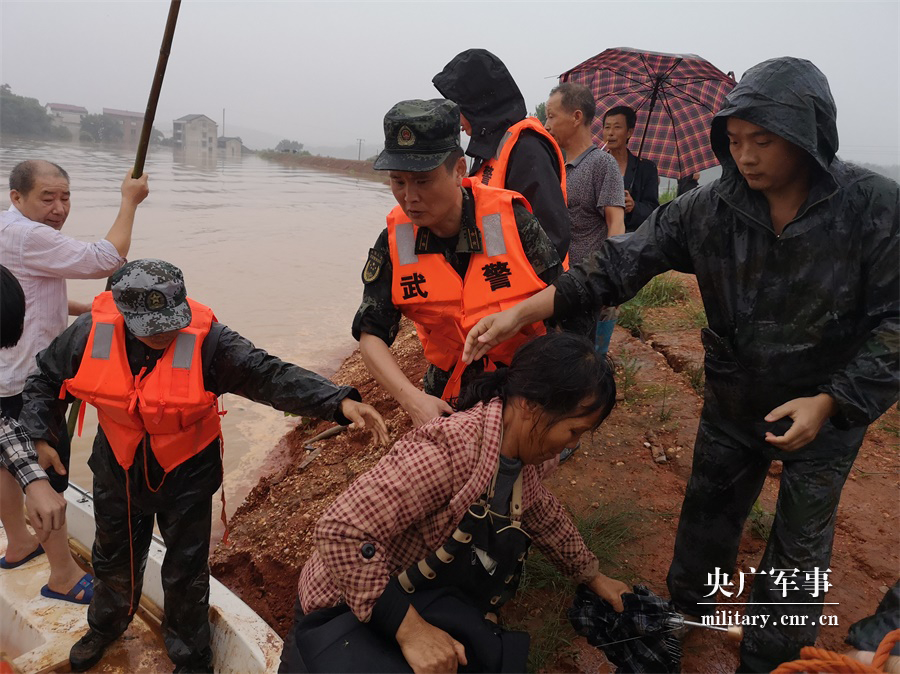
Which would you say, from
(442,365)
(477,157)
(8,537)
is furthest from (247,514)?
(477,157)

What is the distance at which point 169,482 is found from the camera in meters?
2.26

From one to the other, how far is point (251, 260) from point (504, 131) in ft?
30.2

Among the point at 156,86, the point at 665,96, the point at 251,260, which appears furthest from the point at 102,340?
the point at 251,260

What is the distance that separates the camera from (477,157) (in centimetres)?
286

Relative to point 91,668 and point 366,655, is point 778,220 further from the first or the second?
point 91,668

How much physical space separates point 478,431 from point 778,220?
108cm

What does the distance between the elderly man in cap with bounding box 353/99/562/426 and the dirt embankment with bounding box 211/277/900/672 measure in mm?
1200

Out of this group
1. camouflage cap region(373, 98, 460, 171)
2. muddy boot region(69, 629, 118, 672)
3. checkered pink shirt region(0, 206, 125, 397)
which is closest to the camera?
camouflage cap region(373, 98, 460, 171)

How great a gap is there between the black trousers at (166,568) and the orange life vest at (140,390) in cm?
24

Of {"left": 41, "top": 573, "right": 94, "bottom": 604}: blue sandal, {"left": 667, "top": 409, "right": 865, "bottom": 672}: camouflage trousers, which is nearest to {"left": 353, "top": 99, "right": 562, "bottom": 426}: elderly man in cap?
{"left": 667, "top": 409, "right": 865, "bottom": 672}: camouflage trousers

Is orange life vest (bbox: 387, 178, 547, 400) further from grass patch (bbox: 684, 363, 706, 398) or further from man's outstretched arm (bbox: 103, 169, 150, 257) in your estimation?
grass patch (bbox: 684, 363, 706, 398)

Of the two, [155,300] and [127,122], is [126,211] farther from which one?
[127,122]

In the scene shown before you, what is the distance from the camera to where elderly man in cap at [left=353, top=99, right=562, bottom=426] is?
203cm

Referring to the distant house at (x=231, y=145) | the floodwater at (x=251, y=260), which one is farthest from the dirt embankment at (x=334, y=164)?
the floodwater at (x=251, y=260)
